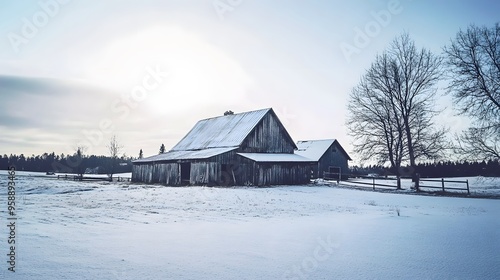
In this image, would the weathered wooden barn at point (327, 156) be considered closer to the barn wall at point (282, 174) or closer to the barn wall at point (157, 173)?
the barn wall at point (282, 174)

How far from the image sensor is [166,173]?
92.7ft

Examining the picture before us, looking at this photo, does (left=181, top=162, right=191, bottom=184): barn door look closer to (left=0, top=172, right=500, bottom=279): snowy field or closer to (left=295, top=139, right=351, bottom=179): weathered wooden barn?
(left=295, top=139, right=351, bottom=179): weathered wooden barn

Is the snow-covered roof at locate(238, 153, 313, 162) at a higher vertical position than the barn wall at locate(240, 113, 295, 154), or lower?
lower

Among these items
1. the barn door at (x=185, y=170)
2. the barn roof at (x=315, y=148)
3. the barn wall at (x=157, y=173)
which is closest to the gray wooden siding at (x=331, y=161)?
the barn roof at (x=315, y=148)

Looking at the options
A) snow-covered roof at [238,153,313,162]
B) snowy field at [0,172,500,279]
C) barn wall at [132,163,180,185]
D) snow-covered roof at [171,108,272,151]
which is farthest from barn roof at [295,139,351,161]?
snowy field at [0,172,500,279]

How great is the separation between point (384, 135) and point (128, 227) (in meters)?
25.7

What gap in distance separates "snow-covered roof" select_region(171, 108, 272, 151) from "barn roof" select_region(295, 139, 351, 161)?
14.1 meters

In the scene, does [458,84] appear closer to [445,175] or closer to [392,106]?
[392,106]

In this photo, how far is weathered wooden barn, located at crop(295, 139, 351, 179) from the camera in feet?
134

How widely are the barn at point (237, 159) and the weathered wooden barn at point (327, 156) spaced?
37.0ft

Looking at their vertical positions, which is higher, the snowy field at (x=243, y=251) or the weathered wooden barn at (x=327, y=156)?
the weathered wooden barn at (x=327, y=156)

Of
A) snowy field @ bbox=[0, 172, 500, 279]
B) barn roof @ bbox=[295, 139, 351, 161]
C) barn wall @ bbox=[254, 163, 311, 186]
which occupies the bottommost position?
snowy field @ bbox=[0, 172, 500, 279]

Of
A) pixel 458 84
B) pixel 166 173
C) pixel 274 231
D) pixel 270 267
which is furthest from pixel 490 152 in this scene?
pixel 166 173

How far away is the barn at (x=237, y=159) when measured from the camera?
2498 centimetres
